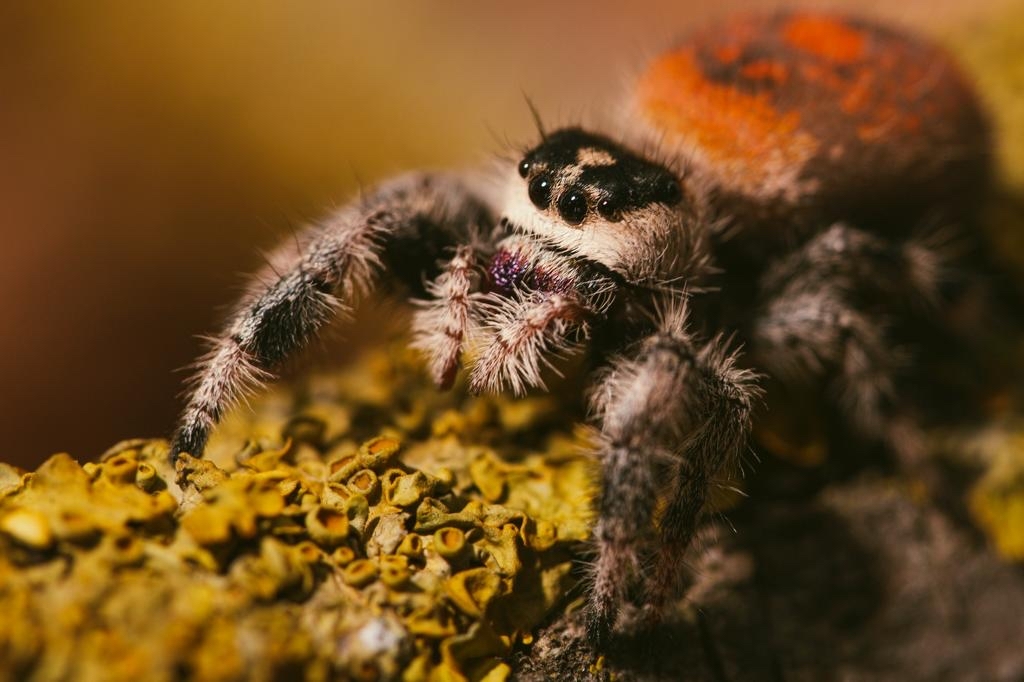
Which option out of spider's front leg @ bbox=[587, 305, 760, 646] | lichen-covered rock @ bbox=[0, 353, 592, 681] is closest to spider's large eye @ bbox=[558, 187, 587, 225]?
spider's front leg @ bbox=[587, 305, 760, 646]

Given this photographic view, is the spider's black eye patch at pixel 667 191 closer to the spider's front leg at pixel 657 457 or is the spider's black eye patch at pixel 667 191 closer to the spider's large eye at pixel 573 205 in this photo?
the spider's large eye at pixel 573 205

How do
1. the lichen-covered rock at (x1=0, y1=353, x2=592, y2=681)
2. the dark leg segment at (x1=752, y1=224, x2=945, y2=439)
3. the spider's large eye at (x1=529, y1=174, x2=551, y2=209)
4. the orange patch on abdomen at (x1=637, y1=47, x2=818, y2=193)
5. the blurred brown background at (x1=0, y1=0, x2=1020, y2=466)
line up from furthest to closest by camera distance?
the blurred brown background at (x1=0, y1=0, x2=1020, y2=466) < the orange patch on abdomen at (x1=637, y1=47, x2=818, y2=193) < the dark leg segment at (x1=752, y1=224, x2=945, y2=439) < the spider's large eye at (x1=529, y1=174, x2=551, y2=209) < the lichen-covered rock at (x1=0, y1=353, x2=592, y2=681)

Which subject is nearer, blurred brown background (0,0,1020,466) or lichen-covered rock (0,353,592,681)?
lichen-covered rock (0,353,592,681)

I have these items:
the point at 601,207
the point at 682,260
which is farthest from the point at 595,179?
the point at 682,260

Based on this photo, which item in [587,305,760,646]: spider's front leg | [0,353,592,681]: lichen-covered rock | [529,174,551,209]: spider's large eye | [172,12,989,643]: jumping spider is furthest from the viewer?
[529,174,551,209]: spider's large eye

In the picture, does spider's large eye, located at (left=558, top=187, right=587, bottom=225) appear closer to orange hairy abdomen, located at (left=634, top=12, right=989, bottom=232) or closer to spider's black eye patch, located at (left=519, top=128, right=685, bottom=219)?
spider's black eye patch, located at (left=519, top=128, right=685, bottom=219)

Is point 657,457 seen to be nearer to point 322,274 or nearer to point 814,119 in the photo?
point 322,274

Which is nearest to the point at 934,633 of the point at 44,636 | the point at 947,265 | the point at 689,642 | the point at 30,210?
the point at 689,642

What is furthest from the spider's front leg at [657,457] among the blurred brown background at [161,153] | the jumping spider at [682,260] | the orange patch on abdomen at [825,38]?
the blurred brown background at [161,153]
